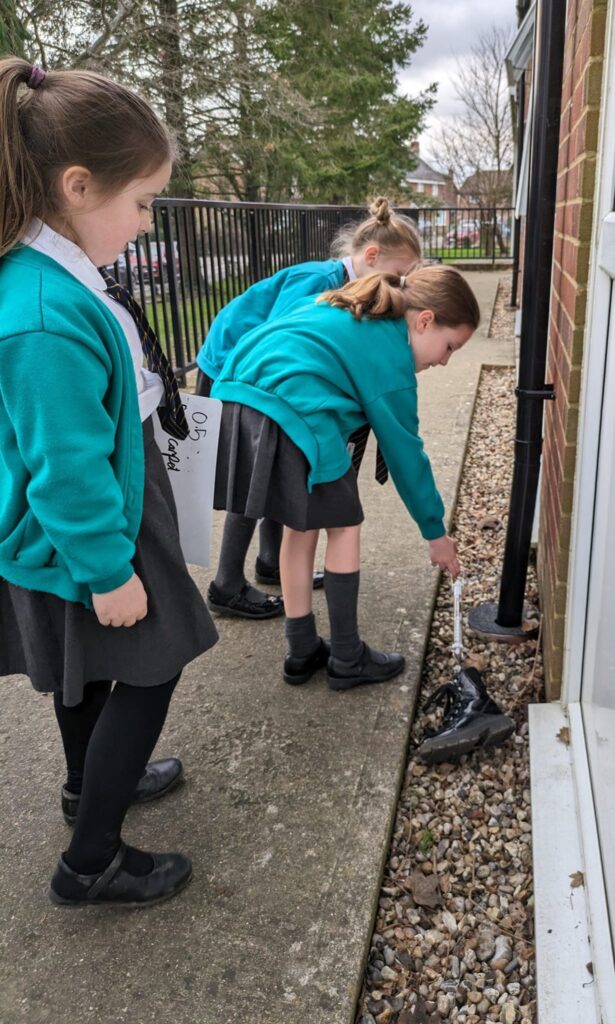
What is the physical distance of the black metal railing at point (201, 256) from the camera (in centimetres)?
568

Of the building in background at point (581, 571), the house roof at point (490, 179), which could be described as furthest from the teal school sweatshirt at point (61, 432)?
the house roof at point (490, 179)

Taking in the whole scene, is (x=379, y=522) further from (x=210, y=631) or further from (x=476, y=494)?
(x=210, y=631)

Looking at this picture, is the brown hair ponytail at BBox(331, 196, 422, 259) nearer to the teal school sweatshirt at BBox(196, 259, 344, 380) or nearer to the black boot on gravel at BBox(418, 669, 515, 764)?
the teal school sweatshirt at BBox(196, 259, 344, 380)

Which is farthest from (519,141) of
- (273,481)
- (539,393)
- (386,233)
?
(273,481)

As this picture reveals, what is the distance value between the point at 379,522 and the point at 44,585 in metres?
2.53

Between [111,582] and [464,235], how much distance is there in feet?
72.0

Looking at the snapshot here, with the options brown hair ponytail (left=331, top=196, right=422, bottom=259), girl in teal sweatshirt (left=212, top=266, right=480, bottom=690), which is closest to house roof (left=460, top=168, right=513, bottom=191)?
brown hair ponytail (left=331, top=196, right=422, bottom=259)

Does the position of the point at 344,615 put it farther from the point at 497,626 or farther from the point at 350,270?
the point at 350,270

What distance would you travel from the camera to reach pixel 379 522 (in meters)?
3.89

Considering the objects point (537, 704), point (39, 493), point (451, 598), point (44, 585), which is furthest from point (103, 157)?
point (451, 598)

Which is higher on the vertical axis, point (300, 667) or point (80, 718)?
point (80, 718)

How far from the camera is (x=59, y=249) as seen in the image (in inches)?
54.9

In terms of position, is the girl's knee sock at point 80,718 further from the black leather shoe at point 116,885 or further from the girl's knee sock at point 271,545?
the girl's knee sock at point 271,545

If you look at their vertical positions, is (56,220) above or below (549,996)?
above
